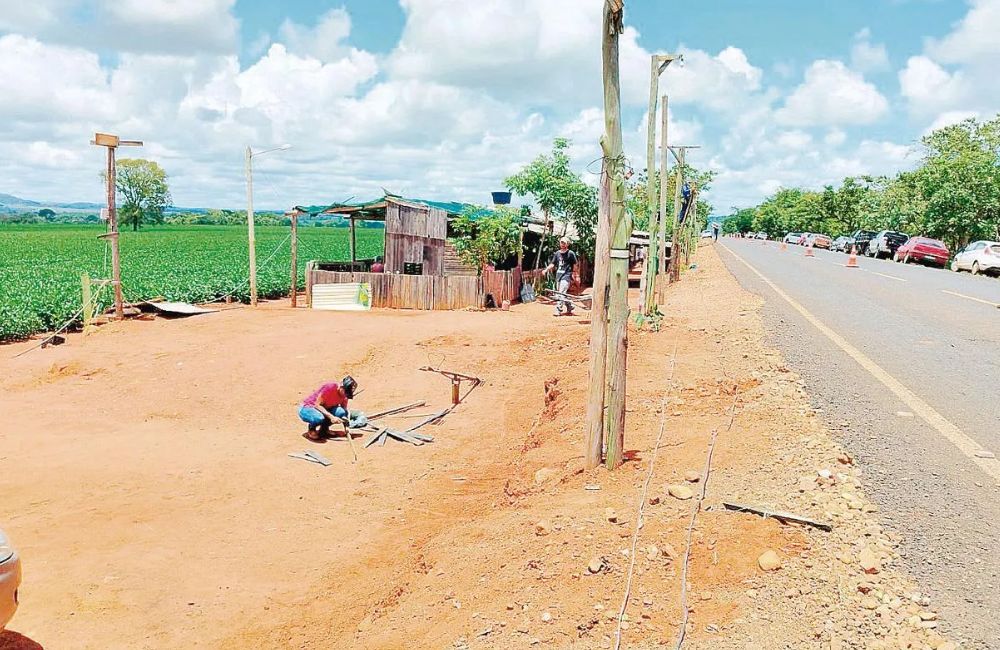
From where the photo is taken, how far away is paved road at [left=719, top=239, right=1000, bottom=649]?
137 inches

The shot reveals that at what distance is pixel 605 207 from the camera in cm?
493

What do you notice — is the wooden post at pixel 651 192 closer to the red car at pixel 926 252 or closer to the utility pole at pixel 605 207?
the utility pole at pixel 605 207

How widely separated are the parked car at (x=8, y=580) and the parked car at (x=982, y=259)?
2908cm

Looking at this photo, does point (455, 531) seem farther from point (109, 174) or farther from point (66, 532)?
point (109, 174)

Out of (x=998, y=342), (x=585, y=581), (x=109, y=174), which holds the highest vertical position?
(x=109, y=174)

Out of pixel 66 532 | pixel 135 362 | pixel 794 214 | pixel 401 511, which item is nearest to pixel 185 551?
pixel 66 532

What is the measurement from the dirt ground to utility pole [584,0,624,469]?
Result: 618 millimetres

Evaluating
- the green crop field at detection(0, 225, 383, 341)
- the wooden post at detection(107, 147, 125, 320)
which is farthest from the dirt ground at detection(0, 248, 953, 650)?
the green crop field at detection(0, 225, 383, 341)

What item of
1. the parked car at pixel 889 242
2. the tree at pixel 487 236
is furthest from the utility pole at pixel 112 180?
the parked car at pixel 889 242

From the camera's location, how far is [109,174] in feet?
50.0

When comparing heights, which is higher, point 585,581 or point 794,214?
point 794,214

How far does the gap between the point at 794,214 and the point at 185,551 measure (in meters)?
93.8

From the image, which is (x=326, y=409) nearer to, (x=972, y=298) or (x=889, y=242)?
(x=972, y=298)

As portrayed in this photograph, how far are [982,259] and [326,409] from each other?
1015 inches
